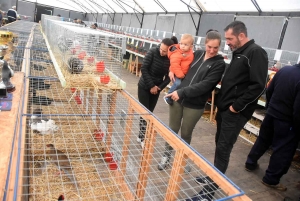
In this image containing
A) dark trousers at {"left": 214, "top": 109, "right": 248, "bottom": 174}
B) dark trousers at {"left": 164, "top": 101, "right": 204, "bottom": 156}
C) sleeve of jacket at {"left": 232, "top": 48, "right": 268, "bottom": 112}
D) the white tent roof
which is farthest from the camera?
the white tent roof

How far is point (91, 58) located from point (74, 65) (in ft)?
0.91

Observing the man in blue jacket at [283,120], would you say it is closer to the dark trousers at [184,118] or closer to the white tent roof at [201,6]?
the dark trousers at [184,118]

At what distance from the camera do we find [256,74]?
174 cm

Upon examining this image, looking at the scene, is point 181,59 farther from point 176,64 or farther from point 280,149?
point 280,149

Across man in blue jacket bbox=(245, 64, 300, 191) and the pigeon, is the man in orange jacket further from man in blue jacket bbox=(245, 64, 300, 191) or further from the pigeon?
the pigeon

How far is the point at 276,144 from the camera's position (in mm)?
2402

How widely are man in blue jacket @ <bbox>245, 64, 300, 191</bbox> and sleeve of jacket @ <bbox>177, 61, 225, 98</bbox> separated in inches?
27.9

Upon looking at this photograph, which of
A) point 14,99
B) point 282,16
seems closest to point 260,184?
point 14,99

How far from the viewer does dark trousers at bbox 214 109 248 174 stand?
75.0 inches

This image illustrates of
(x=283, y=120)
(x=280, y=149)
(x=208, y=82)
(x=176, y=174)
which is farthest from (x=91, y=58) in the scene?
(x=280, y=149)

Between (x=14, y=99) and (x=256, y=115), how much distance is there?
3.18 meters

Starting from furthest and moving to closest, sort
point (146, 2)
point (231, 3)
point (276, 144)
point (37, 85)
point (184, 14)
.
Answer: point (146, 2), point (184, 14), point (231, 3), point (276, 144), point (37, 85)

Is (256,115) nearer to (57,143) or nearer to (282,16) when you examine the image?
(57,143)

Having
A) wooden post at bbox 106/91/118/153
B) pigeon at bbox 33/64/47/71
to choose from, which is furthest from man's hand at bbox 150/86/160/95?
pigeon at bbox 33/64/47/71
